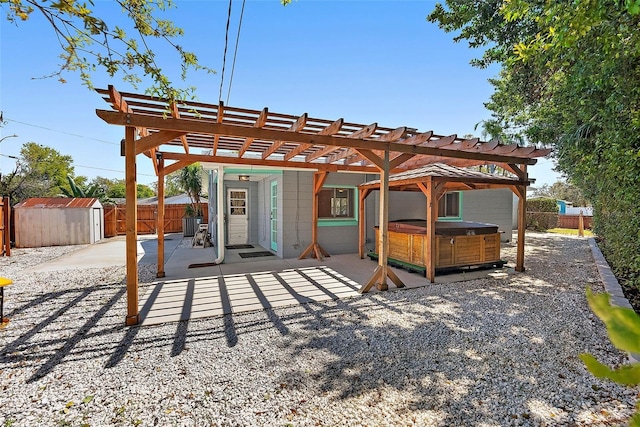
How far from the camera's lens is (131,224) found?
3.77m

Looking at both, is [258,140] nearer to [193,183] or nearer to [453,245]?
[453,245]

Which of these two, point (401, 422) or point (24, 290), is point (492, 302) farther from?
point (24, 290)

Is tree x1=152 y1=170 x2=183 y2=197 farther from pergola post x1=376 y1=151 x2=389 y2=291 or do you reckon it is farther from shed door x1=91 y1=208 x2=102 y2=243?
pergola post x1=376 y1=151 x2=389 y2=291

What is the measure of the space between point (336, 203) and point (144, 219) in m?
10.8

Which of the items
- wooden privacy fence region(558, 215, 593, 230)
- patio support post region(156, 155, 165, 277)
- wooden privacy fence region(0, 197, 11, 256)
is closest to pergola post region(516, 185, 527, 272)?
patio support post region(156, 155, 165, 277)

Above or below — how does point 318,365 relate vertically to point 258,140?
below

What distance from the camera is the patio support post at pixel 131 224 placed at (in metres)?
3.78

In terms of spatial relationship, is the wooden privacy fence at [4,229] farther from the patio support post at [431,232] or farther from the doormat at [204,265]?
the patio support post at [431,232]

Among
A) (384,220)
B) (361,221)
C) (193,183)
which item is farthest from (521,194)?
(193,183)

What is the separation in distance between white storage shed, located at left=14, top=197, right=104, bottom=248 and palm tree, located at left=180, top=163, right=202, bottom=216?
3888 mm

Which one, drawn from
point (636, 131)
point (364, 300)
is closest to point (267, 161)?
point (364, 300)

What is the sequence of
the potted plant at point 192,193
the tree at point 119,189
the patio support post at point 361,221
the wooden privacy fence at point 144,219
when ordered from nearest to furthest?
the patio support post at point 361,221
the wooden privacy fence at point 144,219
the potted plant at point 192,193
the tree at point 119,189

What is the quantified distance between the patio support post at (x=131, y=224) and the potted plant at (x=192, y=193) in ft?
35.1

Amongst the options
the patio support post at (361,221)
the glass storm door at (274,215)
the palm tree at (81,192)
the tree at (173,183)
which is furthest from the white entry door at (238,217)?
the palm tree at (81,192)
